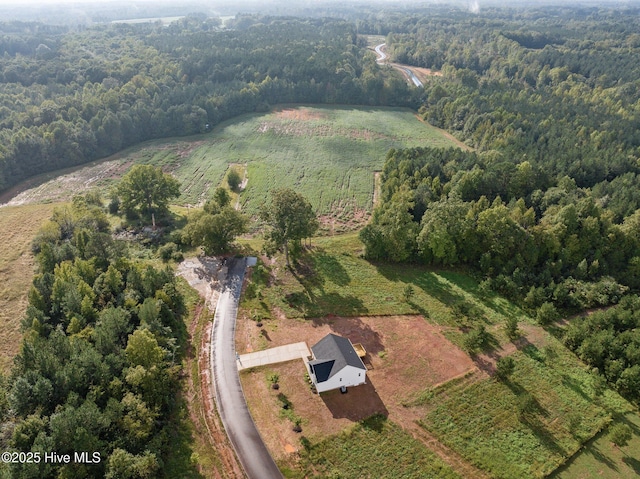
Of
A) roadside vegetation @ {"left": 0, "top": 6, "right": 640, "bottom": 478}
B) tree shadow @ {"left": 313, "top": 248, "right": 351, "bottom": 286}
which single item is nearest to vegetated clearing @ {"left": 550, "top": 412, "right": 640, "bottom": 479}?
roadside vegetation @ {"left": 0, "top": 6, "right": 640, "bottom": 478}

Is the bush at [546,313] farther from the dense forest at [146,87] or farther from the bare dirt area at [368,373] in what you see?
the dense forest at [146,87]

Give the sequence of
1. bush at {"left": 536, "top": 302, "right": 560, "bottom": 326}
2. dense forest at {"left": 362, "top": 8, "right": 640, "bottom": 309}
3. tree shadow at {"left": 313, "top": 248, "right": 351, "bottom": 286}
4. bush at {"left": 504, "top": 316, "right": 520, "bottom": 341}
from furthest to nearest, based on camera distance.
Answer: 1. tree shadow at {"left": 313, "top": 248, "right": 351, "bottom": 286}
2. dense forest at {"left": 362, "top": 8, "right": 640, "bottom": 309}
3. bush at {"left": 536, "top": 302, "right": 560, "bottom": 326}
4. bush at {"left": 504, "top": 316, "right": 520, "bottom": 341}

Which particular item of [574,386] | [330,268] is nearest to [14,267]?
[330,268]

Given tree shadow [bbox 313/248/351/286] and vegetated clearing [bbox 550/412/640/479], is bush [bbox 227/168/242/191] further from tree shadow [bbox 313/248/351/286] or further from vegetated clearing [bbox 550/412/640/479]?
vegetated clearing [bbox 550/412/640/479]

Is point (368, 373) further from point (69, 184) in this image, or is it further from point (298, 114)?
point (298, 114)

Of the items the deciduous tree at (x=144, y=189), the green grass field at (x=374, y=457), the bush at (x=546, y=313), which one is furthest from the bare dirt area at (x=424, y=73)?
the green grass field at (x=374, y=457)

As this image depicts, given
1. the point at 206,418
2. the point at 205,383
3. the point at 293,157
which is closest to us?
the point at 206,418
